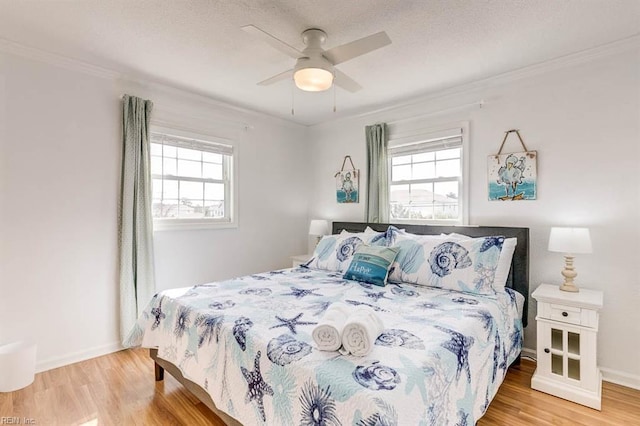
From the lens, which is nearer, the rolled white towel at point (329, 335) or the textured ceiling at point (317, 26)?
the rolled white towel at point (329, 335)

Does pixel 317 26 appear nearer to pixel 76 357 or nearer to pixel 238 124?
pixel 238 124

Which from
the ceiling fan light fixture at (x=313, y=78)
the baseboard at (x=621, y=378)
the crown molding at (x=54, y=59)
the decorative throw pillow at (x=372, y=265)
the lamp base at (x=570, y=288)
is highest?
the crown molding at (x=54, y=59)

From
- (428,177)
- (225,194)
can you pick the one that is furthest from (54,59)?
(428,177)

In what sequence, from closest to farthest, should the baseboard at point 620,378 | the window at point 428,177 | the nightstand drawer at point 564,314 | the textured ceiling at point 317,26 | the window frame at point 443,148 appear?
the textured ceiling at point 317,26, the nightstand drawer at point 564,314, the baseboard at point 620,378, the window frame at point 443,148, the window at point 428,177

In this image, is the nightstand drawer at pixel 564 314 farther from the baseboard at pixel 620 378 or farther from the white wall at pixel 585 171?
the baseboard at pixel 620 378

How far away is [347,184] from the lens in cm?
417

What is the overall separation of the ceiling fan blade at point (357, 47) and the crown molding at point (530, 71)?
162 centimetres

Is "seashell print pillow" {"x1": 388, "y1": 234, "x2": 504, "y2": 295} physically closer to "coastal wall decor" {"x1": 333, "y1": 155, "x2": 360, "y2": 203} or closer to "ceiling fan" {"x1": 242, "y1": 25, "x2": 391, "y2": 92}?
"coastal wall decor" {"x1": 333, "y1": 155, "x2": 360, "y2": 203}

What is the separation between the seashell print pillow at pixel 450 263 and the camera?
2369 mm

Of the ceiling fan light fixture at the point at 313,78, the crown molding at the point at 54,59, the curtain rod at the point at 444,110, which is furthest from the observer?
the curtain rod at the point at 444,110

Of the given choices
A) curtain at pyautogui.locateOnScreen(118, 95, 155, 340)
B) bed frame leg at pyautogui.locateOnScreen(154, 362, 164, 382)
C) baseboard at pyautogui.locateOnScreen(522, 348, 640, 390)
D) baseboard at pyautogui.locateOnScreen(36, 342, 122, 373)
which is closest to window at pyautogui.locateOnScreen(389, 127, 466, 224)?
baseboard at pyautogui.locateOnScreen(522, 348, 640, 390)

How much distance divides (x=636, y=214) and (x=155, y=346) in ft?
11.8

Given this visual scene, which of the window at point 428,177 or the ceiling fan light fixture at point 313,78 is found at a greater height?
the ceiling fan light fixture at point 313,78

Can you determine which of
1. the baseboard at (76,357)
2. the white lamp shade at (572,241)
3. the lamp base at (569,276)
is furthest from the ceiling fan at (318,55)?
the baseboard at (76,357)
